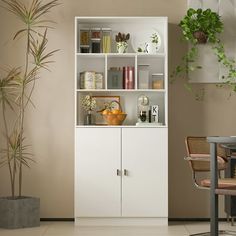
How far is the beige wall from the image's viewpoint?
626cm

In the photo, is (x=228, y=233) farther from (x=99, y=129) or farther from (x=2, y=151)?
(x=2, y=151)

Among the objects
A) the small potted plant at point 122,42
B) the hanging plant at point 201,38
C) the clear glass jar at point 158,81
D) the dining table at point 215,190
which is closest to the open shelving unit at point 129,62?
the clear glass jar at point 158,81

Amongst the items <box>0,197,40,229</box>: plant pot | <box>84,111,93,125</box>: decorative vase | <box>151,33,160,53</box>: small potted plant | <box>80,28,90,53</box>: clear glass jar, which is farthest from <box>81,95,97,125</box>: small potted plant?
<box>0,197,40,229</box>: plant pot

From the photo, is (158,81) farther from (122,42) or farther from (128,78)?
(122,42)

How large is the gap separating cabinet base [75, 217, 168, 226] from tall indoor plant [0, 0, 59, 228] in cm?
67

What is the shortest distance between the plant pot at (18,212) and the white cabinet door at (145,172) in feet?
3.05

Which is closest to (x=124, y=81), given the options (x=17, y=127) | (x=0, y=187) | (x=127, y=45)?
(x=127, y=45)

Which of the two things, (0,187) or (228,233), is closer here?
(228,233)

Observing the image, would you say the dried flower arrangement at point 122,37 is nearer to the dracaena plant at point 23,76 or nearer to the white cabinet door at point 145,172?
the dracaena plant at point 23,76

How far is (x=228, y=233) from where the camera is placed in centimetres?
538

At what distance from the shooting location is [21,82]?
234 inches

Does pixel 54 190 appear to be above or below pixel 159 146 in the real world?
below

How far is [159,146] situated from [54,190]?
1278 millimetres

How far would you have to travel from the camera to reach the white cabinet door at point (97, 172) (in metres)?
5.89
